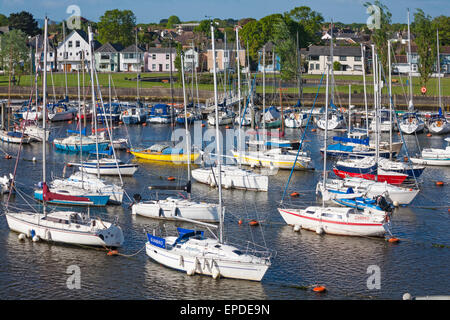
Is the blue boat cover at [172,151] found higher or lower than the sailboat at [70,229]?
higher

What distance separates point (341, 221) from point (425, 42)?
2907 inches

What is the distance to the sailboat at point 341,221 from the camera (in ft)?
133

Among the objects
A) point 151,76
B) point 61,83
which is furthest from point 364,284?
point 151,76

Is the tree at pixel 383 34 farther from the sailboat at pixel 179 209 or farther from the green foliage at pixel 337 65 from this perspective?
the sailboat at pixel 179 209

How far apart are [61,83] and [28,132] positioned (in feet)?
175

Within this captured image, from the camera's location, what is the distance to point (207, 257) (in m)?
33.6

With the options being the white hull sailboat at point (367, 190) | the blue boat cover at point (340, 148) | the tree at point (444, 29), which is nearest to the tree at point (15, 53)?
the blue boat cover at point (340, 148)

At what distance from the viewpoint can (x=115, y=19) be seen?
18338cm

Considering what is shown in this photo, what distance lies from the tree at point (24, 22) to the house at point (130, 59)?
44.1 metres

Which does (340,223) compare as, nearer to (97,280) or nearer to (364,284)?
(364,284)

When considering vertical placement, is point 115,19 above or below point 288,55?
above

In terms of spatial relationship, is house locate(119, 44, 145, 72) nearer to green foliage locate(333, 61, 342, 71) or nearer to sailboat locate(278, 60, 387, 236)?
green foliage locate(333, 61, 342, 71)

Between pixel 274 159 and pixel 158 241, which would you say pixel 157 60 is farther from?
pixel 158 241

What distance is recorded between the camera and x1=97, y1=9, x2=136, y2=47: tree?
18262 centimetres
